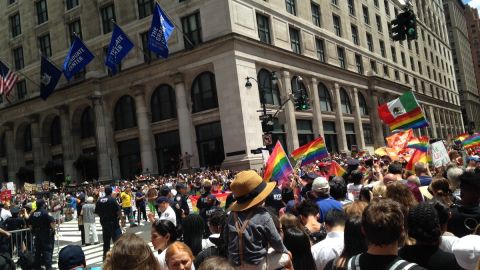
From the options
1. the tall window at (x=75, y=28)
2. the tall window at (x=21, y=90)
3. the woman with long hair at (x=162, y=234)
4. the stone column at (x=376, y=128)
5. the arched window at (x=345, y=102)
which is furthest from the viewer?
the stone column at (x=376, y=128)

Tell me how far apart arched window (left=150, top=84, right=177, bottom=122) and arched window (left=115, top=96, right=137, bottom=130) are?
2358mm

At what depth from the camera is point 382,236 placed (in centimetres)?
302

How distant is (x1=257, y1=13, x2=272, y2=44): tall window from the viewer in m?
34.2

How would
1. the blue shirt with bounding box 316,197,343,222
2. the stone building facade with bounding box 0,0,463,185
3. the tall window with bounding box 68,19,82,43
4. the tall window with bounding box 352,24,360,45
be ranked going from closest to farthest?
the blue shirt with bounding box 316,197,343,222, the stone building facade with bounding box 0,0,463,185, the tall window with bounding box 68,19,82,43, the tall window with bounding box 352,24,360,45

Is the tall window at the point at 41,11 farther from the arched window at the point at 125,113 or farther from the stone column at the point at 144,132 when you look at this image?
the stone column at the point at 144,132

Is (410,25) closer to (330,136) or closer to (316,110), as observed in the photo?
(316,110)

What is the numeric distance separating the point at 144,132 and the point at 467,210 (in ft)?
108

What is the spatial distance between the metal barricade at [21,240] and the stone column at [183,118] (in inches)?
785

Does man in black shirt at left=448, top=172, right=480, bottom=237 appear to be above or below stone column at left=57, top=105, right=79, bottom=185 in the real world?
below

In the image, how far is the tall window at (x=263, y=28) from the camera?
112 ft

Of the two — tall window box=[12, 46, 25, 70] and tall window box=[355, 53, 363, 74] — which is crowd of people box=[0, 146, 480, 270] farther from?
tall window box=[12, 46, 25, 70]

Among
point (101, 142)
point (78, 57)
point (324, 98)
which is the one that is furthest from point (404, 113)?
point (101, 142)

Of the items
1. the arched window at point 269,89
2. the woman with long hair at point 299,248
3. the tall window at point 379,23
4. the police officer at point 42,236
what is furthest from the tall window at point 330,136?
the woman with long hair at point 299,248

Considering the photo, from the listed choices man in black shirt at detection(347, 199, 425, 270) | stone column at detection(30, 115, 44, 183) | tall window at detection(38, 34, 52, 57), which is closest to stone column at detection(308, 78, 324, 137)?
tall window at detection(38, 34, 52, 57)
